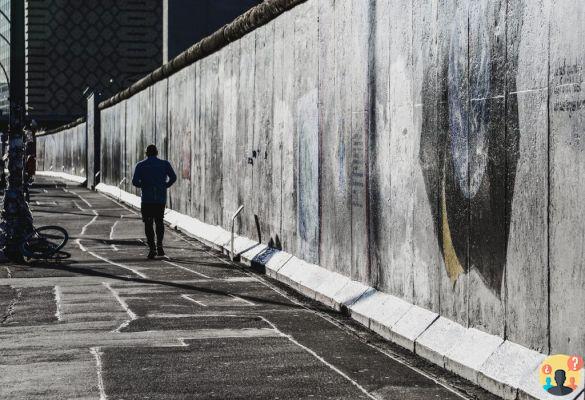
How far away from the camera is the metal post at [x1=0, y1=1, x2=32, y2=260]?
61.4 ft

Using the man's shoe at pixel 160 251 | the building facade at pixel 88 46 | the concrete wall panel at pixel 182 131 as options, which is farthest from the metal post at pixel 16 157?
the building facade at pixel 88 46

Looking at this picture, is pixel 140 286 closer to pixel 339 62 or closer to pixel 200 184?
pixel 339 62

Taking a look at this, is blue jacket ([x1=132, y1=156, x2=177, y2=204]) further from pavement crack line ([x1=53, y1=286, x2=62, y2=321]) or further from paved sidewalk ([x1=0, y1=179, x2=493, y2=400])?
pavement crack line ([x1=53, y1=286, x2=62, y2=321])

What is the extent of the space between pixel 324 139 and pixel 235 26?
22.8 feet

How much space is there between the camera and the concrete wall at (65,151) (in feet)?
208

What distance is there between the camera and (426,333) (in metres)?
9.94

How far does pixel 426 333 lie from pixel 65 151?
70.0 m

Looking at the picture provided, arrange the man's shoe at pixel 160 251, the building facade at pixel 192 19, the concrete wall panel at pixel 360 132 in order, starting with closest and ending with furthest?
1. the concrete wall panel at pixel 360 132
2. the man's shoe at pixel 160 251
3. the building facade at pixel 192 19

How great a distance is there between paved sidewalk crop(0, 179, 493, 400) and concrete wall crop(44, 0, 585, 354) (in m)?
0.77

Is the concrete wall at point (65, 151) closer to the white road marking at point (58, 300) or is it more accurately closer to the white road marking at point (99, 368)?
the white road marking at point (58, 300)

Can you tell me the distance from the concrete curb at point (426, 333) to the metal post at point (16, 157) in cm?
438

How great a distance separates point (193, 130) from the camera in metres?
26.4

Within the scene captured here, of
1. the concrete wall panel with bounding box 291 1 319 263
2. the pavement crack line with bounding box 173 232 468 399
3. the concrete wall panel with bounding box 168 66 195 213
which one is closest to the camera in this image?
the pavement crack line with bounding box 173 232 468 399

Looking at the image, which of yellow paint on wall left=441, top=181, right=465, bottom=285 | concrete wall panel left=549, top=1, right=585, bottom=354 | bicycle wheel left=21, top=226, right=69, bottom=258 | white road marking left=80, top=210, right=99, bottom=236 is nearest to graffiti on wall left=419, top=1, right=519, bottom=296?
yellow paint on wall left=441, top=181, right=465, bottom=285
